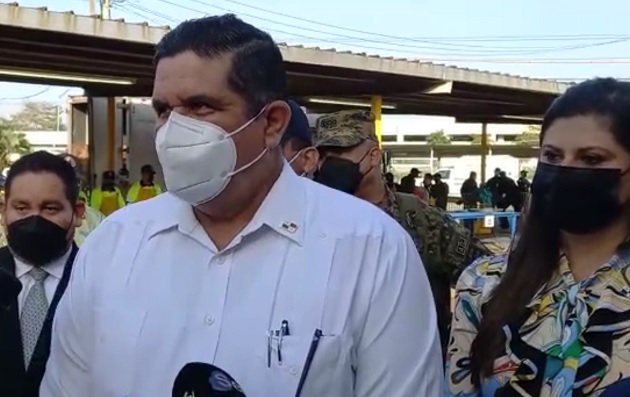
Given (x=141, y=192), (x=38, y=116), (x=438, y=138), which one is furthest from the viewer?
(x=38, y=116)

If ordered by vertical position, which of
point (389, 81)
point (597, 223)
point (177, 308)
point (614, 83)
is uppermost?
point (389, 81)

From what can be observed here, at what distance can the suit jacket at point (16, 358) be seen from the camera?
9.22ft

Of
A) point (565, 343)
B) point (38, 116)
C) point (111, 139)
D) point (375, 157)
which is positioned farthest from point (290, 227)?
point (38, 116)

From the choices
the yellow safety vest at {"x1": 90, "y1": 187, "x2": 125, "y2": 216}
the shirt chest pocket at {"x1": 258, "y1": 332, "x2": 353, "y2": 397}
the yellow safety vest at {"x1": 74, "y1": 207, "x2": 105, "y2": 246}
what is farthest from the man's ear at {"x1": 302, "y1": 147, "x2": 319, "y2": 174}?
the yellow safety vest at {"x1": 90, "y1": 187, "x2": 125, "y2": 216}

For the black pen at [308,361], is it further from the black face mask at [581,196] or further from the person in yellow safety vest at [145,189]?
the person in yellow safety vest at [145,189]

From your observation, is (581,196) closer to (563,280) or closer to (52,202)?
(563,280)

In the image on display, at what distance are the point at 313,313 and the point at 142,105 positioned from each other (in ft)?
61.3

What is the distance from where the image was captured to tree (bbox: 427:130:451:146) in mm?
54600

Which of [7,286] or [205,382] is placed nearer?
[205,382]

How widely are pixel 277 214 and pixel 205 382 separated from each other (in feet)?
1.37

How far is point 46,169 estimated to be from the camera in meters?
3.37

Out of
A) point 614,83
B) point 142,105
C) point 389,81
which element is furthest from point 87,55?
point 614,83

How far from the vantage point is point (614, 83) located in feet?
8.20

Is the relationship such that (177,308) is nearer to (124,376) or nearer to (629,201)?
(124,376)
